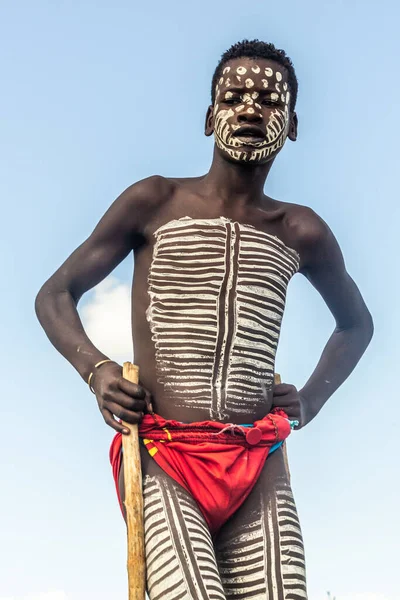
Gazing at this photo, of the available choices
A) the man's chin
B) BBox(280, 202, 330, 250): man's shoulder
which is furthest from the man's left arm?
the man's chin

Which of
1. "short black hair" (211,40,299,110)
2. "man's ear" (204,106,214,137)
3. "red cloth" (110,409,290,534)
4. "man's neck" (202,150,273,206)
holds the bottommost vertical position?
"red cloth" (110,409,290,534)

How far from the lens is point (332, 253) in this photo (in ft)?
19.9

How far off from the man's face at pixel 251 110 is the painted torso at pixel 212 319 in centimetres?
44

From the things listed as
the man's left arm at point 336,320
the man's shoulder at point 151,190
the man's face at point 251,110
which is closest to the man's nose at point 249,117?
the man's face at point 251,110

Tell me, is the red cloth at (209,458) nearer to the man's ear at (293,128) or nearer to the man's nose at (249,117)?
the man's nose at (249,117)

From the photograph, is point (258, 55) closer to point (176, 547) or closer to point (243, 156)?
point (243, 156)

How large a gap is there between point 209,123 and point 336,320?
1.46m

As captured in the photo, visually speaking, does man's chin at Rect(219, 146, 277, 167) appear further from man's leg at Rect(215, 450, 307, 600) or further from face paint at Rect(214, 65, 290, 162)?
man's leg at Rect(215, 450, 307, 600)

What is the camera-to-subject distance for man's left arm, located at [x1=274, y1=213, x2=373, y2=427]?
589 cm

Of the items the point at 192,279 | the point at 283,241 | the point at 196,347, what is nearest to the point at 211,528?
the point at 196,347

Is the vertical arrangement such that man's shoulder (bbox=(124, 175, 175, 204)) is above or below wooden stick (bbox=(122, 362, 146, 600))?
above

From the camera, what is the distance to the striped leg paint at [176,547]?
475 cm

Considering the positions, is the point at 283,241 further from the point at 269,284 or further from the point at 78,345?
the point at 78,345

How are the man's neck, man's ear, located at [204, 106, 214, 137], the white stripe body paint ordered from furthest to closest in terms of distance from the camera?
man's ear, located at [204, 106, 214, 137] < the man's neck < the white stripe body paint
